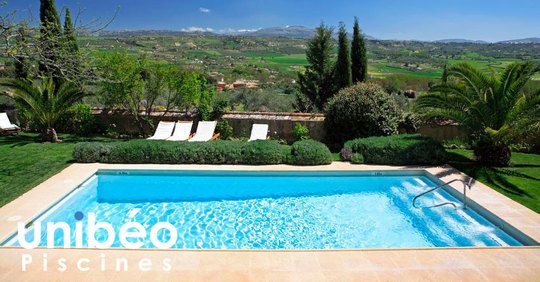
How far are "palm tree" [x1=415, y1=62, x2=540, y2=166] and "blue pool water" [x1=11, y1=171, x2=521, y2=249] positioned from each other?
2.39 m

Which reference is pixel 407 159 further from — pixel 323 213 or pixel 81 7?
pixel 81 7

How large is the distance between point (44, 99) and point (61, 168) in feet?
15.7

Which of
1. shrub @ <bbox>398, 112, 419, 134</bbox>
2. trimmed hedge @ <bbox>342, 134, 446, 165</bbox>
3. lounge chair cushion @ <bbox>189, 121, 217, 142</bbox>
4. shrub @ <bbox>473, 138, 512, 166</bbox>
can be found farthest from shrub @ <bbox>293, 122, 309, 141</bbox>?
shrub @ <bbox>473, 138, 512, 166</bbox>

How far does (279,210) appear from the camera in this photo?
9766mm

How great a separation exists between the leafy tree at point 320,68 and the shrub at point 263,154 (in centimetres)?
1262

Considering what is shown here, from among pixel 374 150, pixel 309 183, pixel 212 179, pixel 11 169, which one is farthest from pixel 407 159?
pixel 11 169

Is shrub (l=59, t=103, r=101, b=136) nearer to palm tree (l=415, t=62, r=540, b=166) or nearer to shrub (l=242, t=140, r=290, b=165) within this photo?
shrub (l=242, t=140, r=290, b=165)

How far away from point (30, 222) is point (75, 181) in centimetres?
278

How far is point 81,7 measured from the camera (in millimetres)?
10477

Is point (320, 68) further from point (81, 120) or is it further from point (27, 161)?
point (27, 161)

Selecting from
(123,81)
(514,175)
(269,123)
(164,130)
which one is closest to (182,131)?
(164,130)

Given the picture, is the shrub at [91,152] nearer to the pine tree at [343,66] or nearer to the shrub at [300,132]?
the shrub at [300,132]

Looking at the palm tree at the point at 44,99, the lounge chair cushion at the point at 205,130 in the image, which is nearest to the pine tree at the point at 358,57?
the lounge chair cushion at the point at 205,130

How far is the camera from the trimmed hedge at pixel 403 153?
12.6 m
